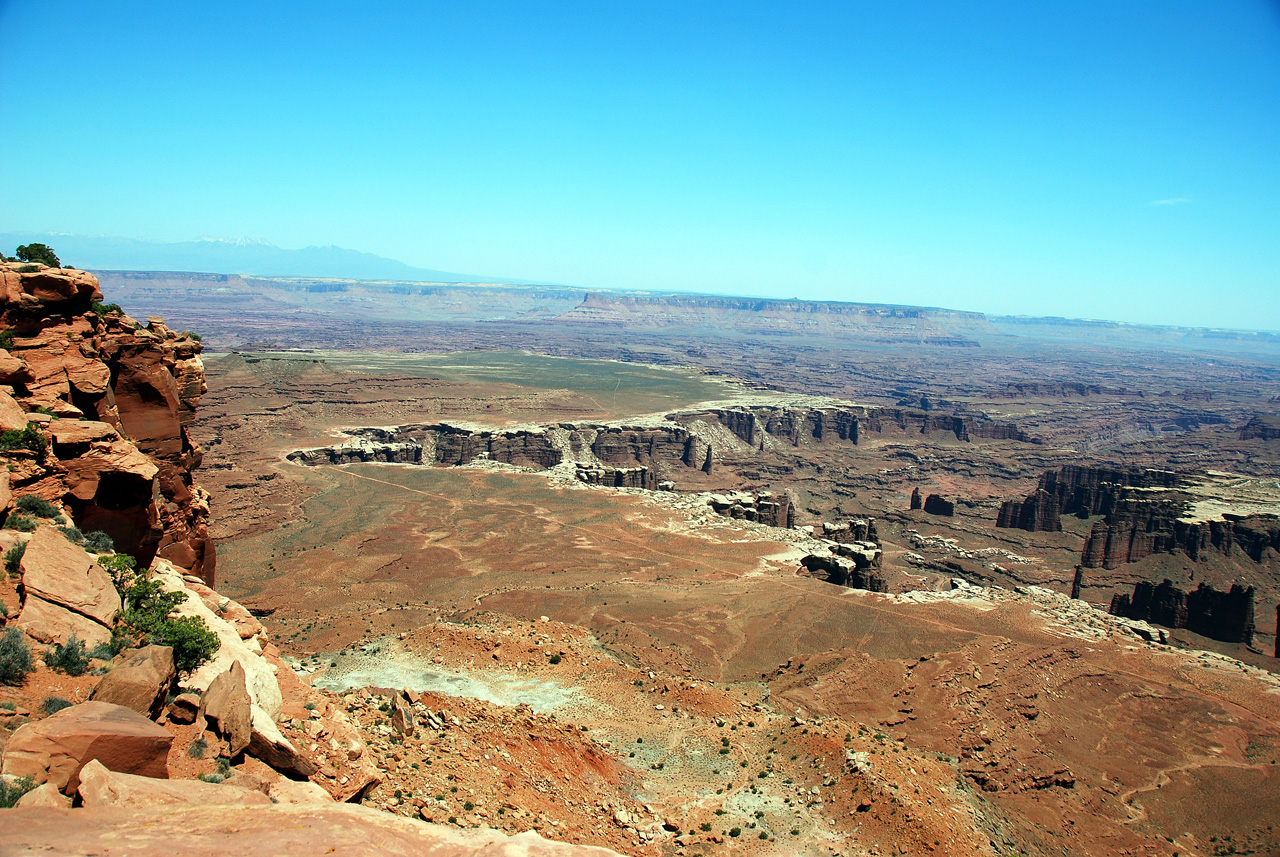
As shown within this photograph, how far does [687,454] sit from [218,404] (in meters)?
52.0

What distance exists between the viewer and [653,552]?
1769 inches

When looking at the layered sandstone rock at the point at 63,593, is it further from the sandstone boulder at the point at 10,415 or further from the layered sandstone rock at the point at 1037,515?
the layered sandstone rock at the point at 1037,515

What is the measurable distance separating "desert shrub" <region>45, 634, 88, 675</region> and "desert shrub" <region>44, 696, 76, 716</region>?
2.50 ft

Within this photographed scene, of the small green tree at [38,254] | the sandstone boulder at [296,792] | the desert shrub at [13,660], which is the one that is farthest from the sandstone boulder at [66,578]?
the small green tree at [38,254]

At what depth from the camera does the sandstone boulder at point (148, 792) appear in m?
7.19

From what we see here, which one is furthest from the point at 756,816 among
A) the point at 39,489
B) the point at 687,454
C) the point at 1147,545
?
the point at 687,454

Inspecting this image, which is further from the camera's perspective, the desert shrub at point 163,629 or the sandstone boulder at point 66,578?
the desert shrub at point 163,629

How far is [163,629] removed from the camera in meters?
11.5

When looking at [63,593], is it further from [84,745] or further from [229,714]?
[84,745]

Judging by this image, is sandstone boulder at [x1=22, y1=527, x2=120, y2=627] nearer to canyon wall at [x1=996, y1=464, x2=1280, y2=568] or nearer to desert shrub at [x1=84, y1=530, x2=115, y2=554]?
desert shrub at [x1=84, y1=530, x2=115, y2=554]

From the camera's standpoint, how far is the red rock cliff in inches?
520

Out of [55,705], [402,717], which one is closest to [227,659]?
[55,705]

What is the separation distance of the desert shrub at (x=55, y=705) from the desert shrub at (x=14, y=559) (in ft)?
8.52

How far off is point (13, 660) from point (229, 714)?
2.48 metres
